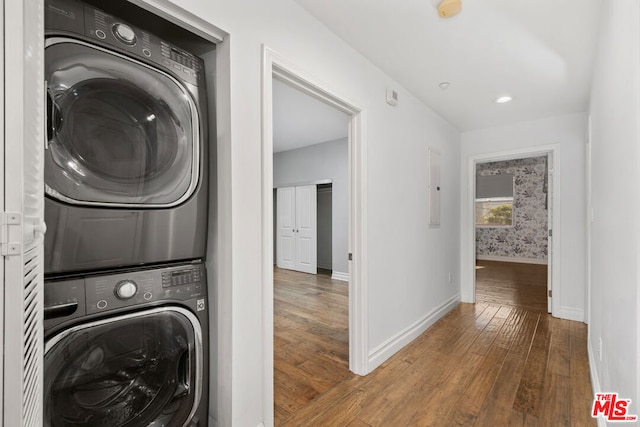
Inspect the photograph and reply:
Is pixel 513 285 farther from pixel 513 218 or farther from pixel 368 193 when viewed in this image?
pixel 368 193

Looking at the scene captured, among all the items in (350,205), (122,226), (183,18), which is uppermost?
(183,18)

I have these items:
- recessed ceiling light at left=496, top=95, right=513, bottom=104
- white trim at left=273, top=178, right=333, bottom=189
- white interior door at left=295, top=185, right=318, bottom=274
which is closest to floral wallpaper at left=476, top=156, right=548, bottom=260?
white trim at left=273, top=178, right=333, bottom=189

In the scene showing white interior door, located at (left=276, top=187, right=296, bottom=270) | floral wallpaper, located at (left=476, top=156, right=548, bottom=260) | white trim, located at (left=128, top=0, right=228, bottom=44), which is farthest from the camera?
floral wallpaper, located at (left=476, top=156, right=548, bottom=260)

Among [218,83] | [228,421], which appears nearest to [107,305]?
[228,421]

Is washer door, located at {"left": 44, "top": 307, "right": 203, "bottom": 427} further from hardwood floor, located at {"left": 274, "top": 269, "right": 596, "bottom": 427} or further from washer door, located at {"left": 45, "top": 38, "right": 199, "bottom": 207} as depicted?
hardwood floor, located at {"left": 274, "top": 269, "right": 596, "bottom": 427}

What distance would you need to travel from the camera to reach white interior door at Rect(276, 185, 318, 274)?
605cm

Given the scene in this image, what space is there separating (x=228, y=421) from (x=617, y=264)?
6.01ft

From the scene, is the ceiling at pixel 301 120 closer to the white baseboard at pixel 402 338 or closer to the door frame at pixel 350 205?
the door frame at pixel 350 205

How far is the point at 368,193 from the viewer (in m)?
2.32

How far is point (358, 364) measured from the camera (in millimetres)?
2236

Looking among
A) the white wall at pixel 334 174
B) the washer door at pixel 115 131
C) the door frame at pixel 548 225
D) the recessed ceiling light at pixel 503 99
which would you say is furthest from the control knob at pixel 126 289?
the white wall at pixel 334 174

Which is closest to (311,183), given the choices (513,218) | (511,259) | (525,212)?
(513,218)

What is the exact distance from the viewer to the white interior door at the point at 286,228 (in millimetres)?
6402

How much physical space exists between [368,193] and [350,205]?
0.17 meters
